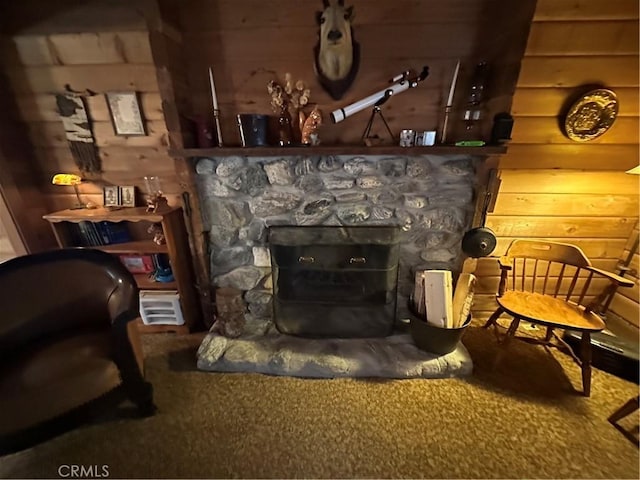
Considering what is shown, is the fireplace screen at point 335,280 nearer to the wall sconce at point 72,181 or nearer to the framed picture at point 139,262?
the framed picture at point 139,262

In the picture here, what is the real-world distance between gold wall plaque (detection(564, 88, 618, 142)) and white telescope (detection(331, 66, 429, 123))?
843 mm

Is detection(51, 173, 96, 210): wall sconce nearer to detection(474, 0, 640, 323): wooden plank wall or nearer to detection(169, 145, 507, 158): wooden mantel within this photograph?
detection(169, 145, 507, 158): wooden mantel

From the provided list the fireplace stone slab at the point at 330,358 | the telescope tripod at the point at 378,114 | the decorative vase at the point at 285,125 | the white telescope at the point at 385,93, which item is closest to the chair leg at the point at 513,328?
the fireplace stone slab at the point at 330,358

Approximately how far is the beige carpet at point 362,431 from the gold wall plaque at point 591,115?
1394 millimetres

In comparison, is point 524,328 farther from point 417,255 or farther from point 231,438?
point 231,438

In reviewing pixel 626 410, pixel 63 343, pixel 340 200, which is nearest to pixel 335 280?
pixel 340 200

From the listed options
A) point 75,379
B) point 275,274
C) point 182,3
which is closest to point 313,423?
point 275,274

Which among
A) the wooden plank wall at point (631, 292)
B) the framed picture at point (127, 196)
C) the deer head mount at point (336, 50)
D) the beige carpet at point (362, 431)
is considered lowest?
the beige carpet at point (362, 431)

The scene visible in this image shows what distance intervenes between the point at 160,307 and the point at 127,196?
81 cm

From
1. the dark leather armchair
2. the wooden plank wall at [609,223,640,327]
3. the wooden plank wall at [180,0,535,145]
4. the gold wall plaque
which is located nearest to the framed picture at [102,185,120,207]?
the dark leather armchair

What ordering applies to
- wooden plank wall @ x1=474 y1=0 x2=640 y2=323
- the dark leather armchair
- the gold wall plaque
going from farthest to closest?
1. the gold wall plaque
2. wooden plank wall @ x1=474 y1=0 x2=640 y2=323
3. the dark leather armchair

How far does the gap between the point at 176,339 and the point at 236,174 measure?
1.25m

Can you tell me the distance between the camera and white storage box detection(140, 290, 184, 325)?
1853 millimetres

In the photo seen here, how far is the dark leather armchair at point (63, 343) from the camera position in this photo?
1075 mm
